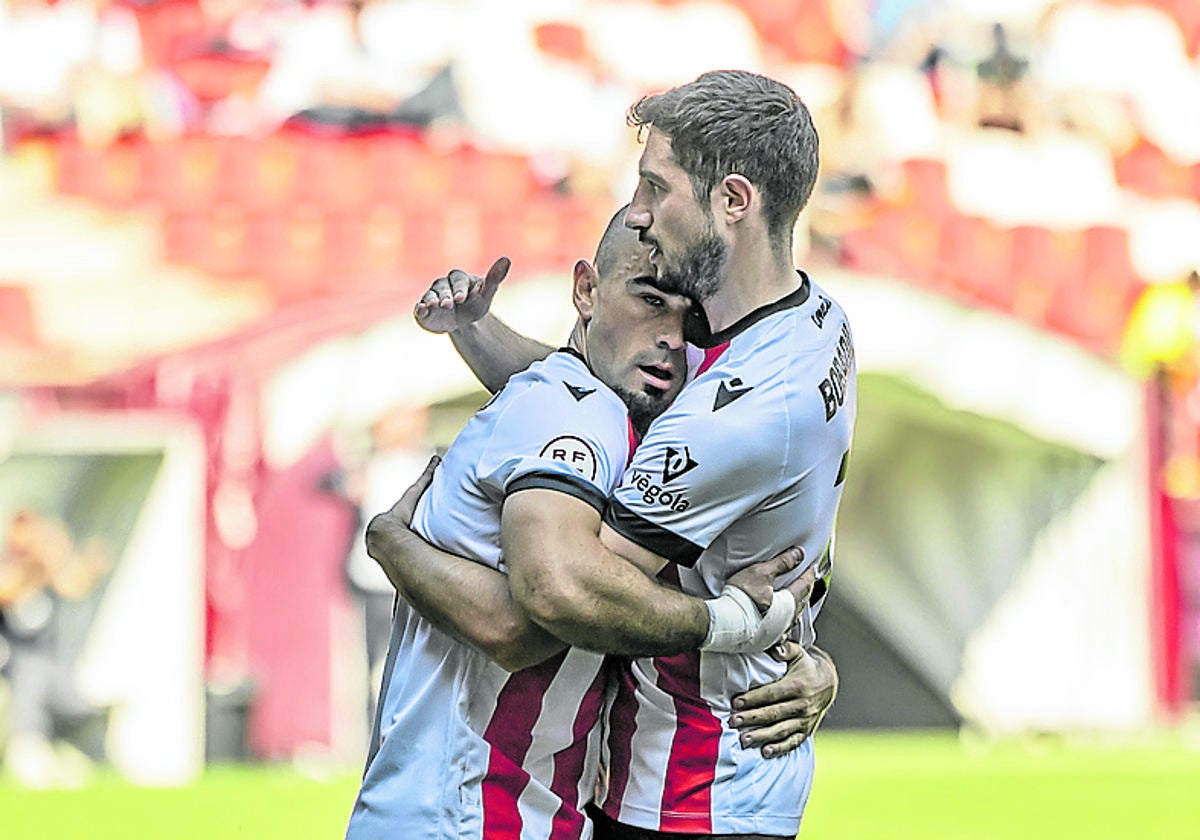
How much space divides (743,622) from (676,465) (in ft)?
0.85

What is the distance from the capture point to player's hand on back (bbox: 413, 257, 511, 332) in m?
3.62

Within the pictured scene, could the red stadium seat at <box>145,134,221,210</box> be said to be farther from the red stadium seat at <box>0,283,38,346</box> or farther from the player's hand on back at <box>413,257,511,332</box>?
the player's hand on back at <box>413,257,511,332</box>

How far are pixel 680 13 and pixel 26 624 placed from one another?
7070mm

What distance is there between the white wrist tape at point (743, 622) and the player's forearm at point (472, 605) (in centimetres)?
23

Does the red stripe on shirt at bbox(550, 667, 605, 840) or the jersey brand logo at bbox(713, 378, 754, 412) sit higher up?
the jersey brand logo at bbox(713, 378, 754, 412)

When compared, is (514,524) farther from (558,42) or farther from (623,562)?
(558,42)

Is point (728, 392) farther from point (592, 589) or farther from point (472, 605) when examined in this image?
point (472, 605)

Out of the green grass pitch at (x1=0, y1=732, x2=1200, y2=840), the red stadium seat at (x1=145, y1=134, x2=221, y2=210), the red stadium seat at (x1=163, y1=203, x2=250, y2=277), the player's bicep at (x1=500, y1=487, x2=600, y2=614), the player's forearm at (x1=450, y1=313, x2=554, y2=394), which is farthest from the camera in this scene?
the red stadium seat at (x1=145, y1=134, x2=221, y2=210)

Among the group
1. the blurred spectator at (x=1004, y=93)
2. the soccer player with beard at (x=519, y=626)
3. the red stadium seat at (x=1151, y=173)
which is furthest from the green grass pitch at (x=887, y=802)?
the red stadium seat at (x=1151, y=173)

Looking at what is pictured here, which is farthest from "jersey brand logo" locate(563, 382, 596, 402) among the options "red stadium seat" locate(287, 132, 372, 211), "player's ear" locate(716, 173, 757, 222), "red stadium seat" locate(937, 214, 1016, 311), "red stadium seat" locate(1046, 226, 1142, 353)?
"red stadium seat" locate(937, 214, 1016, 311)

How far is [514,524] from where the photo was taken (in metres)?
2.86

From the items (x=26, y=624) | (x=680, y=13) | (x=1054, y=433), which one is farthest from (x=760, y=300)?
(x=680, y=13)

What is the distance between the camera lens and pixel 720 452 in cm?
292

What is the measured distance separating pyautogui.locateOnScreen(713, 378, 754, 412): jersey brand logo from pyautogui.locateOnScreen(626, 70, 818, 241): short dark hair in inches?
10.9
